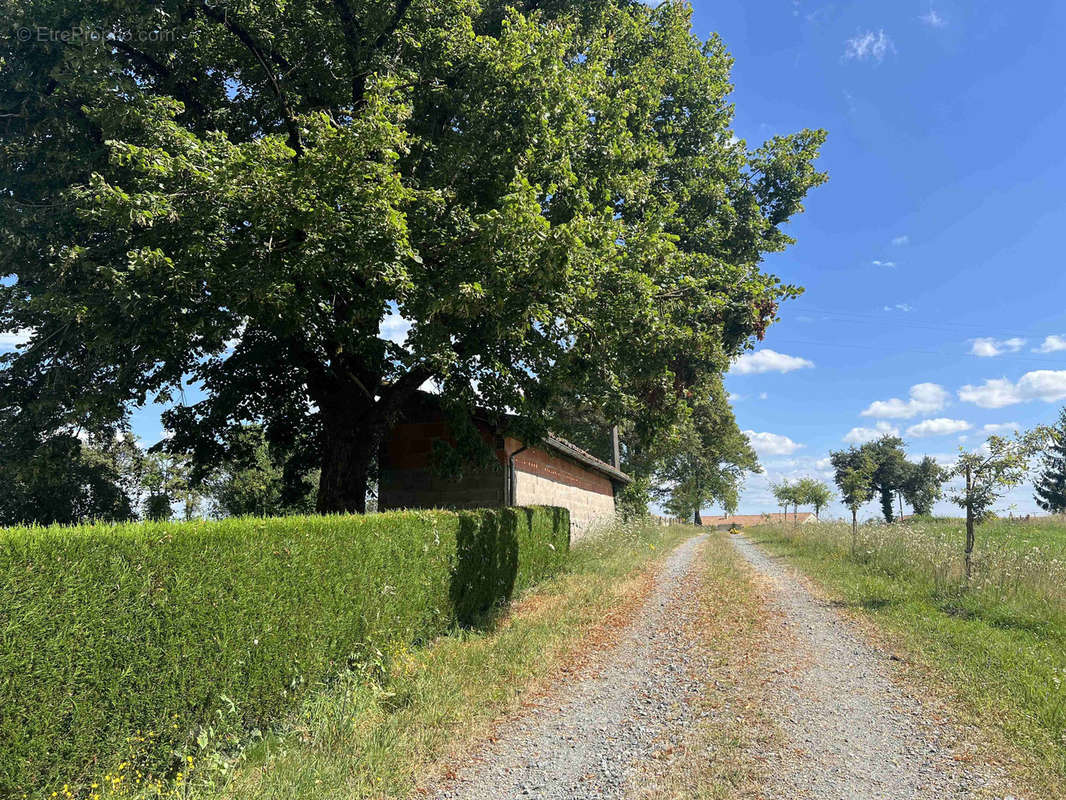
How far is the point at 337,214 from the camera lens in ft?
24.3

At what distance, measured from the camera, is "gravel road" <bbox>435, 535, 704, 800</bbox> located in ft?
13.4

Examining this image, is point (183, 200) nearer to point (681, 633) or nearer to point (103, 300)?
point (103, 300)

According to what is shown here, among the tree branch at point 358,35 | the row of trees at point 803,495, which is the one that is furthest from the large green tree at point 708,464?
the tree branch at point 358,35

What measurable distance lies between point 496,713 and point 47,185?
11.2 metres

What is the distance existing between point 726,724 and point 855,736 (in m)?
1.03

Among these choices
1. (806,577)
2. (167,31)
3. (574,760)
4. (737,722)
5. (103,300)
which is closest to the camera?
(574,760)

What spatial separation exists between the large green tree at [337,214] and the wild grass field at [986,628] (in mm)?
5676

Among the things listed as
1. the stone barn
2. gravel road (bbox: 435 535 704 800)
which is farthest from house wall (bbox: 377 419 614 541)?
gravel road (bbox: 435 535 704 800)

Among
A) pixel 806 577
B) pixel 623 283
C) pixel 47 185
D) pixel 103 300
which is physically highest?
pixel 47 185

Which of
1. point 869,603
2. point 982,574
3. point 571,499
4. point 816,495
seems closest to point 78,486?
point 571,499

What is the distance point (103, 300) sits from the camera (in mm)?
7965

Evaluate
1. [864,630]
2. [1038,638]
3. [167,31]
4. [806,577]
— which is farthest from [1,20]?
[806,577]

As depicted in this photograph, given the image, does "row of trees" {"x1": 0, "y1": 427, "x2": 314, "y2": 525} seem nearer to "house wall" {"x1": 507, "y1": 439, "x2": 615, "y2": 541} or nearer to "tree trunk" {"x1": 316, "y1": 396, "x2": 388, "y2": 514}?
"tree trunk" {"x1": 316, "y1": 396, "x2": 388, "y2": 514}

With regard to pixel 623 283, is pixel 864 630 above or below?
below
